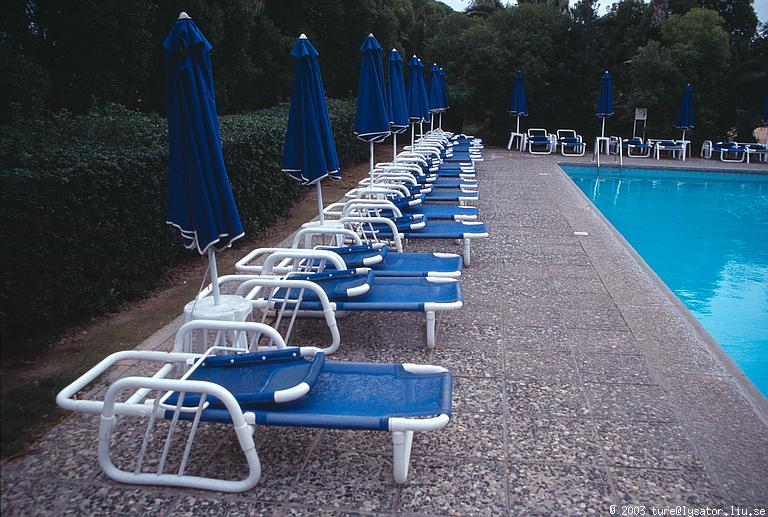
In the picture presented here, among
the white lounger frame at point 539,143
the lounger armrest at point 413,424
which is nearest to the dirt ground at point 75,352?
the lounger armrest at point 413,424

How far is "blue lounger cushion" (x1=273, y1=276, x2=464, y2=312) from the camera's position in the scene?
13.9ft

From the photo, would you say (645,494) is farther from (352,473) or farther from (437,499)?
(352,473)

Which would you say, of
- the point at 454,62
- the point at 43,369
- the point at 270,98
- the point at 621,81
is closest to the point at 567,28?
the point at 621,81

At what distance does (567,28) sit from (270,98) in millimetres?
10648

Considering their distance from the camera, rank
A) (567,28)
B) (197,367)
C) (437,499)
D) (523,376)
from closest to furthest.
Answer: (437,499) < (197,367) < (523,376) < (567,28)

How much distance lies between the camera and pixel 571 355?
4246mm

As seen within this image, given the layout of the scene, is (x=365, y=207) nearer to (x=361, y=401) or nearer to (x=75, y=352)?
(x=75, y=352)

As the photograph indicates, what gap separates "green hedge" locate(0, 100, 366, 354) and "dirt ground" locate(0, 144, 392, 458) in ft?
0.40

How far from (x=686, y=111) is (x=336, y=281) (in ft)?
52.7

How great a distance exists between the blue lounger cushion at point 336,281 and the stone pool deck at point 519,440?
42 centimetres

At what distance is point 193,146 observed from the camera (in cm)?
319

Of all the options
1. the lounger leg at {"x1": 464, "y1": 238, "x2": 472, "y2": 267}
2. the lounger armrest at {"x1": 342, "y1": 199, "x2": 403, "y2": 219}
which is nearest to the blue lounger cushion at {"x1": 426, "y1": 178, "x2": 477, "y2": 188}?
the lounger armrest at {"x1": 342, "y1": 199, "x2": 403, "y2": 219}

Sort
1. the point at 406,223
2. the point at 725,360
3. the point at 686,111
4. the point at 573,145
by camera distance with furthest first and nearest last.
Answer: the point at 573,145, the point at 686,111, the point at 406,223, the point at 725,360

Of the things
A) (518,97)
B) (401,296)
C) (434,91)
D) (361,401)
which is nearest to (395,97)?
(401,296)
